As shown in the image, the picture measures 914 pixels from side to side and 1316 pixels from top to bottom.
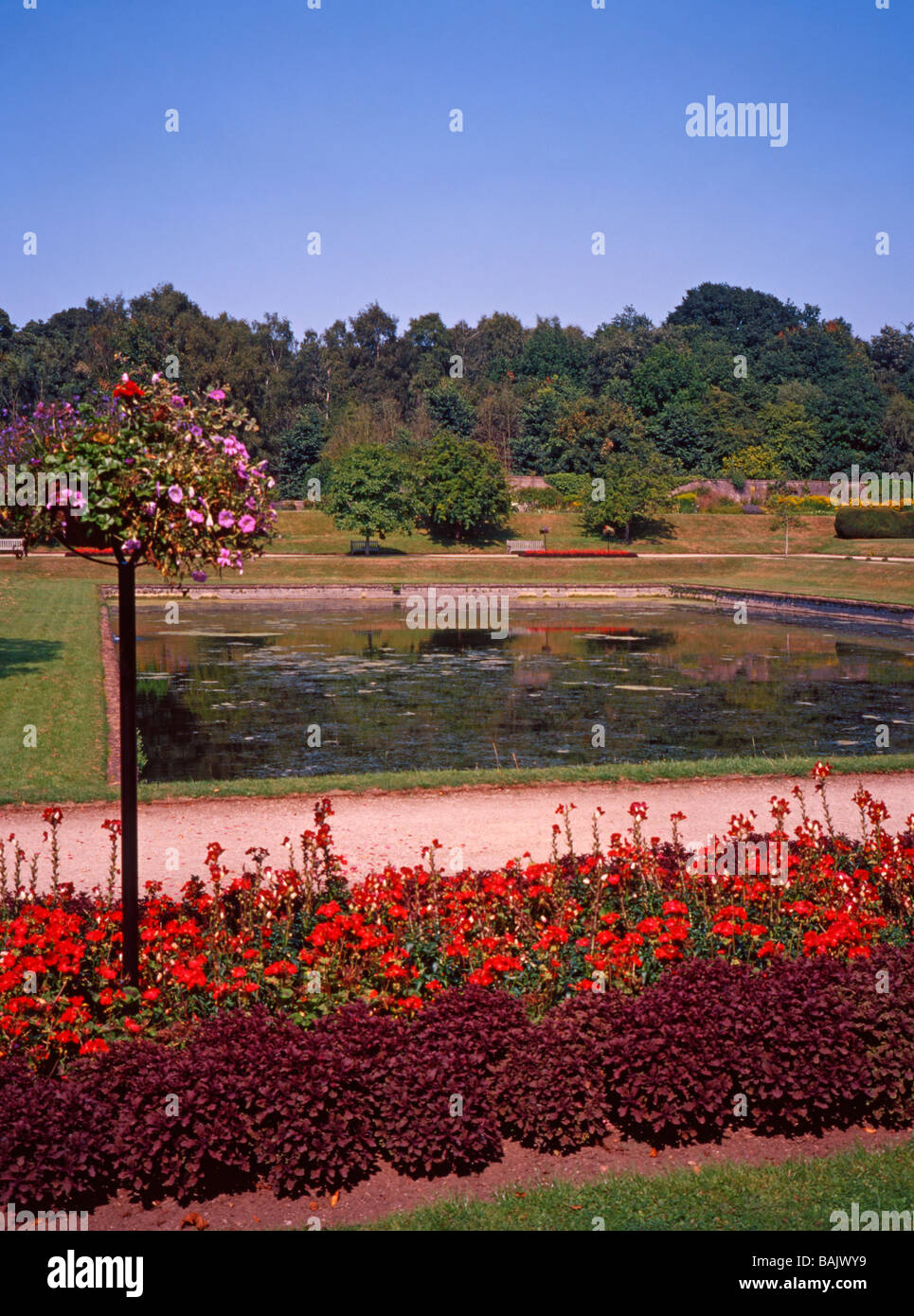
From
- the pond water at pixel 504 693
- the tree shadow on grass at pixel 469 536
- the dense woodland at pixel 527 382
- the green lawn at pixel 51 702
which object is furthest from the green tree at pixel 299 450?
the green lawn at pixel 51 702

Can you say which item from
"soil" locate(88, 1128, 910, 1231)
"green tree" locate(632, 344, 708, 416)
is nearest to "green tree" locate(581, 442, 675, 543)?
"green tree" locate(632, 344, 708, 416)

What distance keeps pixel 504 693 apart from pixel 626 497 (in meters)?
37.6

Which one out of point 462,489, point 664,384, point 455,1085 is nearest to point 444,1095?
point 455,1085

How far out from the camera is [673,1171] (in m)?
4.76

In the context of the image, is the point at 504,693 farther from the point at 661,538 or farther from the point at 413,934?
the point at 661,538

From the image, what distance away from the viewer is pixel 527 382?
93.1 m

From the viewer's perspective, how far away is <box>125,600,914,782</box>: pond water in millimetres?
14625

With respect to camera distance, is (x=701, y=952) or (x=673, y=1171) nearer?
(x=673, y=1171)

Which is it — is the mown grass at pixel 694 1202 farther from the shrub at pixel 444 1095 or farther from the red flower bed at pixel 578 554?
the red flower bed at pixel 578 554

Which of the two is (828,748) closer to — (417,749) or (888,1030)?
(417,749)

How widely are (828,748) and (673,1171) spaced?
10573 mm

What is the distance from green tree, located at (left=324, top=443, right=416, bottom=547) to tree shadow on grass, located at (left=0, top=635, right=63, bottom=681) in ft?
93.3
